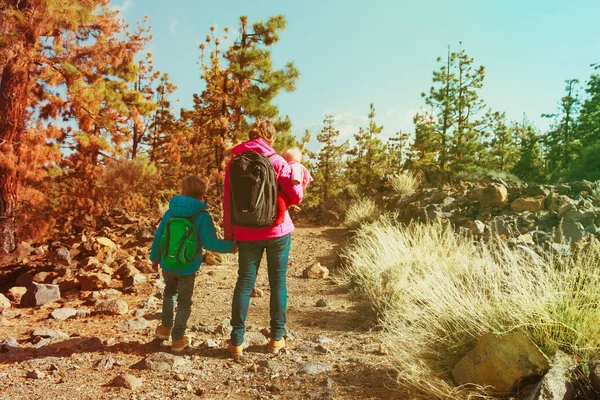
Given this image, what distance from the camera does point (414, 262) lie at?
6062 mm

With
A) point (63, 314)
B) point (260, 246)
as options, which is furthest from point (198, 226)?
point (63, 314)

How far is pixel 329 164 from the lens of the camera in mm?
33438

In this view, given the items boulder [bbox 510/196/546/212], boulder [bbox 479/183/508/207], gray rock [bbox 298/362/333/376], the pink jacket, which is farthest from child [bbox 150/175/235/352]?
boulder [bbox 479/183/508/207]

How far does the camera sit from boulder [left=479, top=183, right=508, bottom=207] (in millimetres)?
9438

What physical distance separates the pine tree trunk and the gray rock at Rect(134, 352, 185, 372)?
7.59 meters

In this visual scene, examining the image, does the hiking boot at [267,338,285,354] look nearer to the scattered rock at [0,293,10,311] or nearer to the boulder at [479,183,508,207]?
the scattered rock at [0,293,10,311]

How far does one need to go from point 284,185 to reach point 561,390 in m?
2.34

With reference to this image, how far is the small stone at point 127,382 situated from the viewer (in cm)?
334

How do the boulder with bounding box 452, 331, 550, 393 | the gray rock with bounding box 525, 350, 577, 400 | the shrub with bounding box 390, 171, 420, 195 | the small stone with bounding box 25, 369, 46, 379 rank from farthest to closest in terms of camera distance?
the shrub with bounding box 390, 171, 420, 195
the small stone with bounding box 25, 369, 46, 379
the boulder with bounding box 452, 331, 550, 393
the gray rock with bounding box 525, 350, 577, 400

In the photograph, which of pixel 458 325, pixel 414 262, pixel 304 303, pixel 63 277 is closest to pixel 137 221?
pixel 63 277

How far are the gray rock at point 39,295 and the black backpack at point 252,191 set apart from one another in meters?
4.50

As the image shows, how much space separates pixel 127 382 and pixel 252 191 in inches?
62.9

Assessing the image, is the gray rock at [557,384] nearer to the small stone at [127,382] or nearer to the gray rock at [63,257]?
the small stone at [127,382]

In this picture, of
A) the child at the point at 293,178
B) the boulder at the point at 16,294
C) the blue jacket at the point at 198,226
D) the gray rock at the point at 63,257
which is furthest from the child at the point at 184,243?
the gray rock at the point at 63,257
